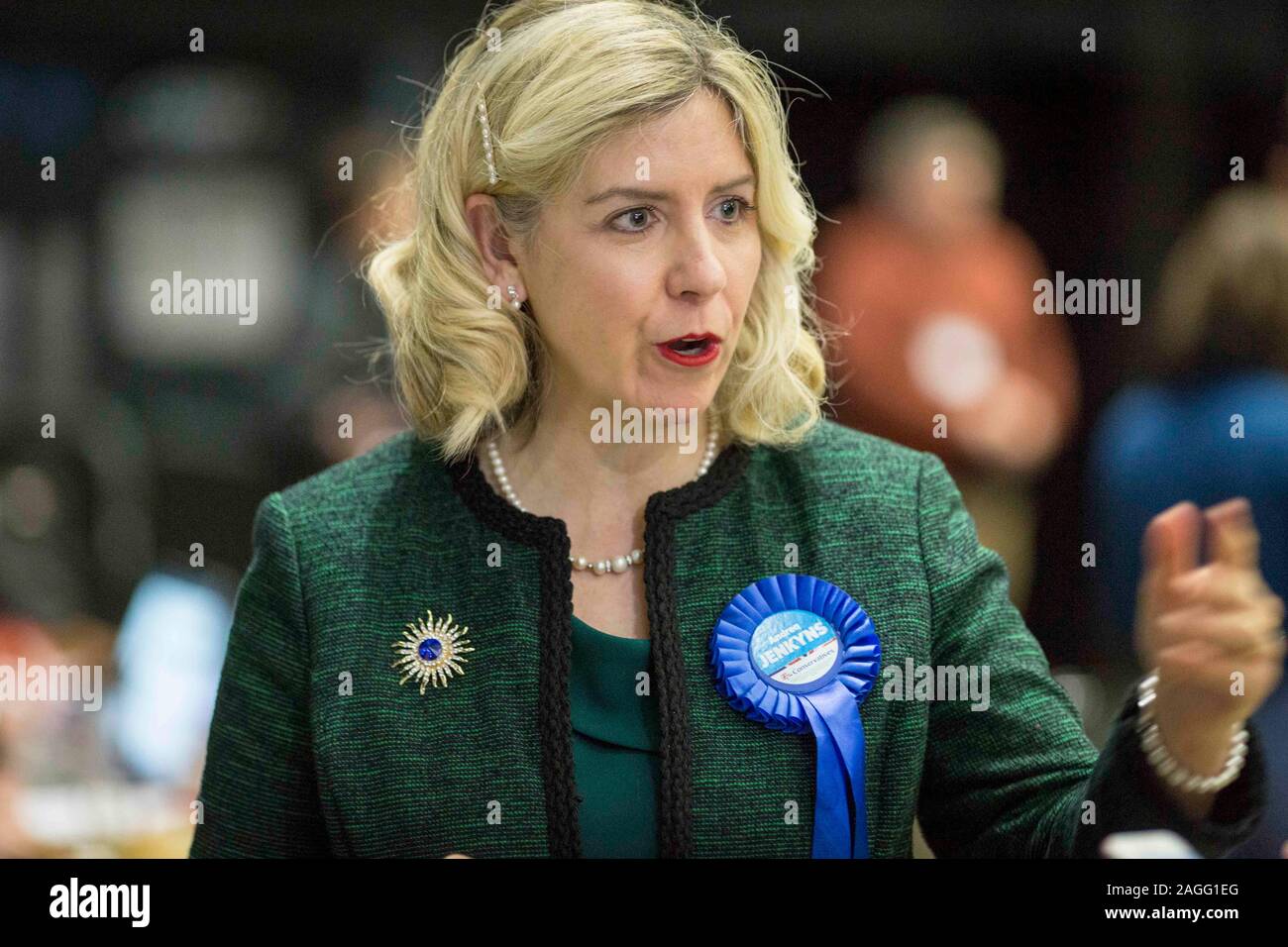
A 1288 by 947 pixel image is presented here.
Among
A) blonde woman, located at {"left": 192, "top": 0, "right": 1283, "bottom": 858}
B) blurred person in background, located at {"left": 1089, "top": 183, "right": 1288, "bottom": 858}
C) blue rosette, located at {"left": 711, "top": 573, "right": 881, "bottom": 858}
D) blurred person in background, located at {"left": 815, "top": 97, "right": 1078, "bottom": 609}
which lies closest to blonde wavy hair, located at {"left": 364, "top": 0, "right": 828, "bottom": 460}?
blonde woman, located at {"left": 192, "top": 0, "right": 1283, "bottom": 858}

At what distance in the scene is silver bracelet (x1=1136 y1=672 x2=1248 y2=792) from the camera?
1.52 m

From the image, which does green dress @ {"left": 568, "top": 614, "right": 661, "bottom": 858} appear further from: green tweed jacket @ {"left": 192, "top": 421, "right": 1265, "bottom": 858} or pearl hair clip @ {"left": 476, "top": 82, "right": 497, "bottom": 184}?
pearl hair clip @ {"left": 476, "top": 82, "right": 497, "bottom": 184}

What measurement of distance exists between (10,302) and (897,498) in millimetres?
1863

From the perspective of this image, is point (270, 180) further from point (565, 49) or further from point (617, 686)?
point (617, 686)

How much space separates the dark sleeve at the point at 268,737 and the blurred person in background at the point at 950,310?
1.42 m

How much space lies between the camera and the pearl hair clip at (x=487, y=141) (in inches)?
69.2

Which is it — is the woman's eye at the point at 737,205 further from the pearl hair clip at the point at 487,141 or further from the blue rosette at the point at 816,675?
the blue rosette at the point at 816,675

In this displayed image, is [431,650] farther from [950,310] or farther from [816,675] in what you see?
[950,310]

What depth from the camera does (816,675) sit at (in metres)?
1.65

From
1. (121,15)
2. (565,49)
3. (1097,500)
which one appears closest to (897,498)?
(565,49)

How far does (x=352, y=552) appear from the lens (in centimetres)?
177
